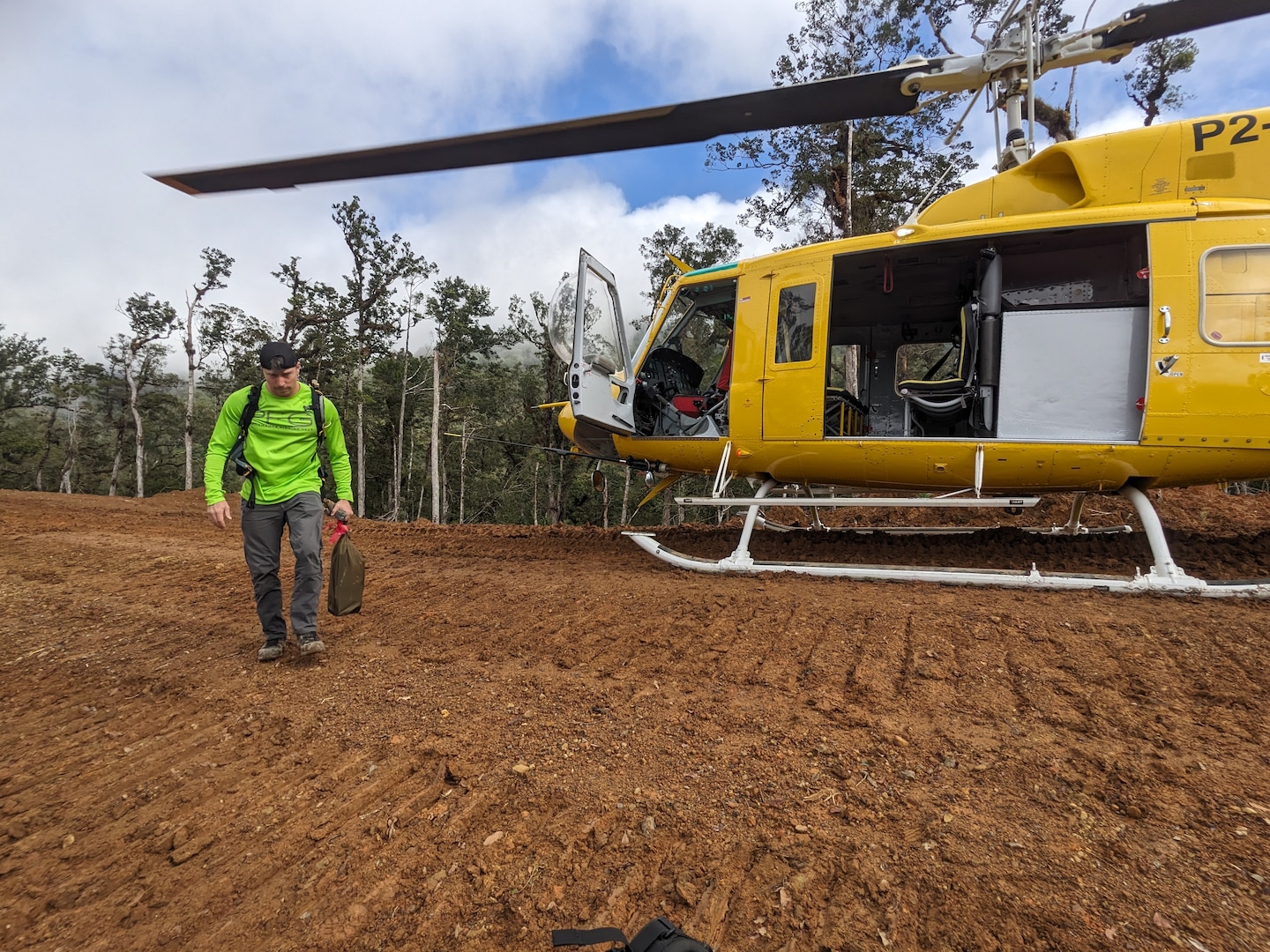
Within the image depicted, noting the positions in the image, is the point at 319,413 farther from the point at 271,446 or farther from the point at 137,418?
the point at 137,418

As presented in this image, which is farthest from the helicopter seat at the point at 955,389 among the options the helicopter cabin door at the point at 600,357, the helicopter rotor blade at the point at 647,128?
the helicopter cabin door at the point at 600,357

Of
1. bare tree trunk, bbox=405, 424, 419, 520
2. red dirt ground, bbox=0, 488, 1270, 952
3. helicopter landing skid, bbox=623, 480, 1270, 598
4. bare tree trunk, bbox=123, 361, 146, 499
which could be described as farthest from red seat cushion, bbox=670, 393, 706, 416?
bare tree trunk, bbox=123, 361, 146, 499

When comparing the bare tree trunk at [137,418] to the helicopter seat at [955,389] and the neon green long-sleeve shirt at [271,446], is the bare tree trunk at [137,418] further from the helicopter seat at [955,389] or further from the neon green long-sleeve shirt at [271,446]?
the helicopter seat at [955,389]

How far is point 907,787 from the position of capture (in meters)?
2.00

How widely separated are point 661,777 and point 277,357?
10.4ft

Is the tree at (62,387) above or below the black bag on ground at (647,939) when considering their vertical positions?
above

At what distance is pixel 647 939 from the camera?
1.13 m

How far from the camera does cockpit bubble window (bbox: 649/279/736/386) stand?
613 cm

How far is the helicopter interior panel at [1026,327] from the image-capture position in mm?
4316

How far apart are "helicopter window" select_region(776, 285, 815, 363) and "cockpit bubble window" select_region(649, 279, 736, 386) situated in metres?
0.68

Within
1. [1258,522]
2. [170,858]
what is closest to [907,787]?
[170,858]

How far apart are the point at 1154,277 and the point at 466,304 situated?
27.9 meters

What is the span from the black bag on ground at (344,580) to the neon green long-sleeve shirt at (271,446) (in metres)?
0.40

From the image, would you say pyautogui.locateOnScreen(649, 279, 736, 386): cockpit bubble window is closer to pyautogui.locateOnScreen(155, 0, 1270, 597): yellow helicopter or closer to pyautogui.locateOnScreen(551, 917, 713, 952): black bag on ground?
pyautogui.locateOnScreen(155, 0, 1270, 597): yellow helicopter
